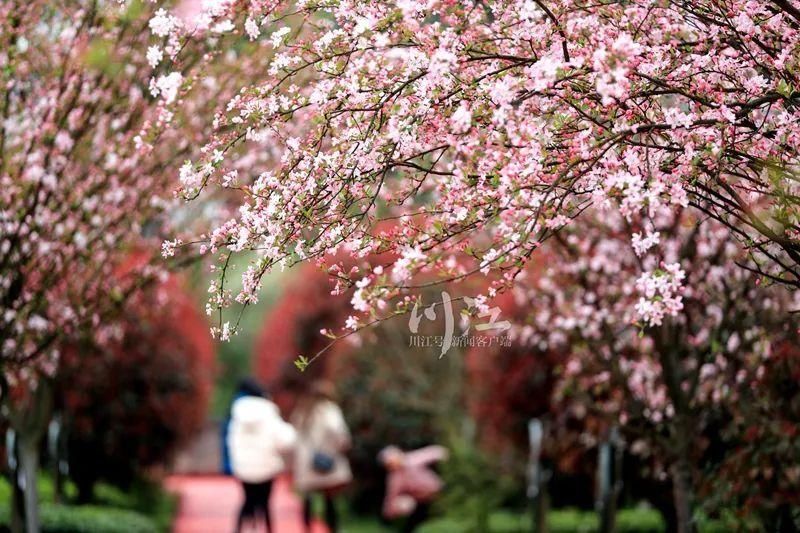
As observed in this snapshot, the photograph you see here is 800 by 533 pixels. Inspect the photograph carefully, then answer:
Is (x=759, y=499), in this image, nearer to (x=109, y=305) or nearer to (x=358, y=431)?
(x=109, y=305)

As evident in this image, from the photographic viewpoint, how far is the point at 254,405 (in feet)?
38.0

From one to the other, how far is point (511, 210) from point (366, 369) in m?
13.1

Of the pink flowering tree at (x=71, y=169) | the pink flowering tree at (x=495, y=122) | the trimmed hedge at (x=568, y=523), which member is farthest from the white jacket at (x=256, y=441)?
the pink flowering tree at (x=495, y=122)

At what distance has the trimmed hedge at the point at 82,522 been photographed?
10375mm

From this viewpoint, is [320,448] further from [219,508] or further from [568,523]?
[219,508]

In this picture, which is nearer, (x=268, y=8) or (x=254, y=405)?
(x=268, y=8)

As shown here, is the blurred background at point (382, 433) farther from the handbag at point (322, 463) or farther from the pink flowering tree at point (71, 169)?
the handbag at point (322, 463)

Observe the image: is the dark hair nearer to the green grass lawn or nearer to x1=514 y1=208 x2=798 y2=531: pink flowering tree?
the green grass lawn

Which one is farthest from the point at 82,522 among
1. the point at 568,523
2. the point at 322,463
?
the point at 568,523

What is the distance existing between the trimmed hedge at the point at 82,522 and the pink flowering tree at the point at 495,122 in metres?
6.63

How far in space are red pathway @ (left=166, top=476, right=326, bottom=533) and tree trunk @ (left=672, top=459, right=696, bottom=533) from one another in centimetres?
851

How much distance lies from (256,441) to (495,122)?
7939 millimetres

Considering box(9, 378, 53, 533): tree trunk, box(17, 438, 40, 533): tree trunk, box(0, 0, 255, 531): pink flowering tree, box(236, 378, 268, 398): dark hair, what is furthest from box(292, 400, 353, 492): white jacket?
box(0, 0, 255, 531): pink flowering tree

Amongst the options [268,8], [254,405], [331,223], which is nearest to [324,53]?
[268,8]
